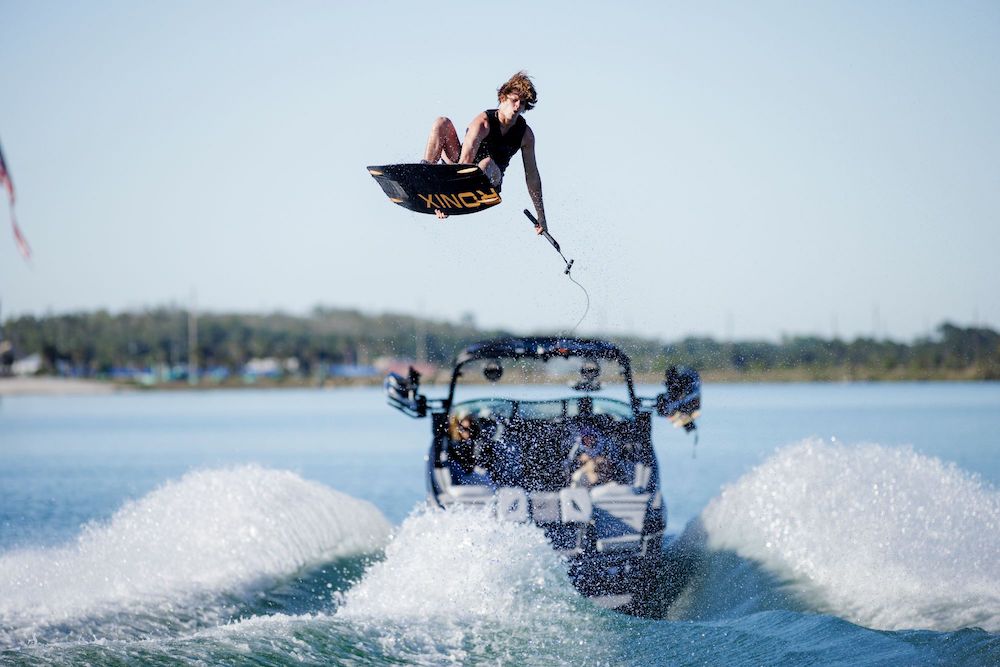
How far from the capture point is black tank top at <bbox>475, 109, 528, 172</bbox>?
6918 mm

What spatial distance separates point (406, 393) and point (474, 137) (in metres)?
3.52

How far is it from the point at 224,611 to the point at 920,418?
33.4 metres

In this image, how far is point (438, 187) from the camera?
707cm

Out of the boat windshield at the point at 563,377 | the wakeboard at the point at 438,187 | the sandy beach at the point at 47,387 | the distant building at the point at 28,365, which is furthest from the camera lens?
the distant building at the point at 28,365

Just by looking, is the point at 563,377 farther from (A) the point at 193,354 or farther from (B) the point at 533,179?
(A) the point at 193,354

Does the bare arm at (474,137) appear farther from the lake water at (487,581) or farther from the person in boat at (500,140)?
the lake water at (487,581)

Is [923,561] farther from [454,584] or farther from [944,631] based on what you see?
[454,584]

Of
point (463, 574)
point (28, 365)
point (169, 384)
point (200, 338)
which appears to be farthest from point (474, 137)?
point (200, 338)

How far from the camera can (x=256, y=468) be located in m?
11.8

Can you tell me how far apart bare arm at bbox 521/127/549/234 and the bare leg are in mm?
435

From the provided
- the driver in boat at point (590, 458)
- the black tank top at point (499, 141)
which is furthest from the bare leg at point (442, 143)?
the driver in boat at point (590, 458)

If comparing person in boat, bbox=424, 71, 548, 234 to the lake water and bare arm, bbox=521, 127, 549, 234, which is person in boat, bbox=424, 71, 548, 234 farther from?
the lake water

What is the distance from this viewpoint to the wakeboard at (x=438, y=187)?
6.87 m

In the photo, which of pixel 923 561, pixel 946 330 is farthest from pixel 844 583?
pixel 946 330
